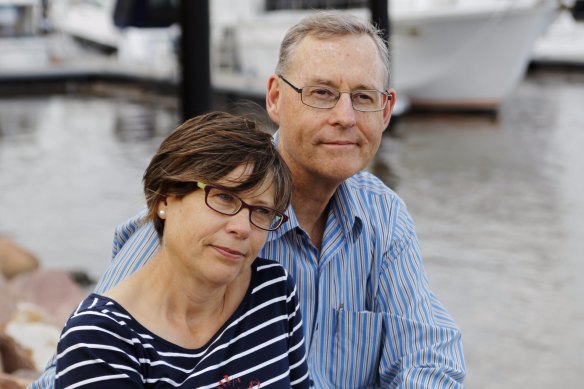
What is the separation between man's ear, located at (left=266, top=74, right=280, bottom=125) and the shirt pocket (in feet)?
1.49

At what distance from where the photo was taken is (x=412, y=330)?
7.83 feet

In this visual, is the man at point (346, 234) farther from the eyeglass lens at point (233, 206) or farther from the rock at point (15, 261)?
the rock at point (15, 261)

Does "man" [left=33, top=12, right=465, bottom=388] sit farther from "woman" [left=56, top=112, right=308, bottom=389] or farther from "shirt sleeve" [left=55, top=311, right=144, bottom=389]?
"shirt sleeve" [left=55, top=311, right=144, bottom=389]

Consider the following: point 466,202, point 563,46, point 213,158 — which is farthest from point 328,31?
point 563,46

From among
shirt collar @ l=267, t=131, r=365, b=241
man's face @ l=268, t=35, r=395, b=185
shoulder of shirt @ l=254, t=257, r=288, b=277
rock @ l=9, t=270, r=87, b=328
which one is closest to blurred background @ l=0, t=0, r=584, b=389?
rock @ l=9, t=270, r=87, b=328

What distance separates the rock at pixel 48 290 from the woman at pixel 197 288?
4.42 m

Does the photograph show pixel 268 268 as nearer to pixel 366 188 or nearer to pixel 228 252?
pixel 228 252

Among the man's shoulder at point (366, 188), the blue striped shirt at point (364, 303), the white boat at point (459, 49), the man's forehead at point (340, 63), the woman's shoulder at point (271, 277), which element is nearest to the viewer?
the woman's shoulder at point (271, 277)

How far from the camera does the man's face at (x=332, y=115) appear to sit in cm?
226

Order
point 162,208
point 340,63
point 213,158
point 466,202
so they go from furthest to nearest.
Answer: point 466,202
point 340,63
point 162,208
point 213,158

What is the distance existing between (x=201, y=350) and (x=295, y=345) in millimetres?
233

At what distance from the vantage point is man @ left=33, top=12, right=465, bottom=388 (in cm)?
228

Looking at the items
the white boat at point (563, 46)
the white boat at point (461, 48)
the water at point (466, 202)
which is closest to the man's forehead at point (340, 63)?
the water at point (466, 202)

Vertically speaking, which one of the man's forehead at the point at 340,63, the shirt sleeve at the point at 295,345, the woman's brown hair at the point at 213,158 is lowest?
the shirt sleeve at the point at 295,345
